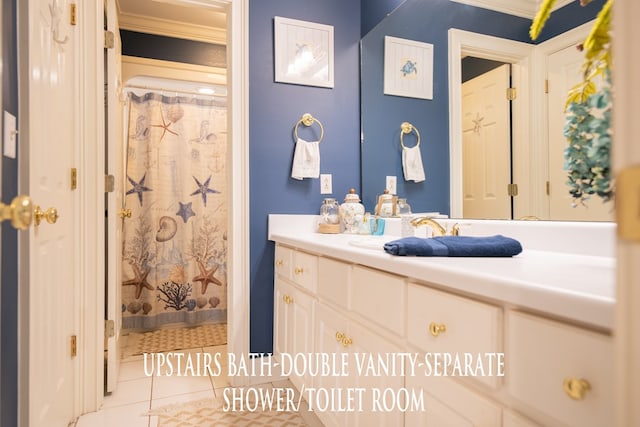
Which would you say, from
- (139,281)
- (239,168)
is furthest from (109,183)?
(139,281)

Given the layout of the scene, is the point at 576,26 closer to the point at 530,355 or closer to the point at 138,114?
the point at 530,355

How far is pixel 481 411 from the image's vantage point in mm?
701

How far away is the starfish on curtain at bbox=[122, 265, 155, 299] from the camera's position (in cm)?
296

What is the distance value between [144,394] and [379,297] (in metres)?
1.59

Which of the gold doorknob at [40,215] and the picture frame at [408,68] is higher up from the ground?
the picture frame at [408,68]

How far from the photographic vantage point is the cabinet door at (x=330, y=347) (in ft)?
4.15

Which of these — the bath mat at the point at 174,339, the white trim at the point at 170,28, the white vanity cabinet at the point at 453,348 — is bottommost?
the bath mat at the point at 174,339

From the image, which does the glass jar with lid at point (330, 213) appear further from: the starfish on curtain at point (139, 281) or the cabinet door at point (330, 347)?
the starfish on curtain at point (139, 281)

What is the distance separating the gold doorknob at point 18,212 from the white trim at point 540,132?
1.42 meters

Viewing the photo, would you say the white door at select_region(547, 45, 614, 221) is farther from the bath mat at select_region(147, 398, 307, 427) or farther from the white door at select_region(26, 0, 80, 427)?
the white door at select_region(26, 0, 80, 427)

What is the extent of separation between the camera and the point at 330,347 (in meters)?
1.36

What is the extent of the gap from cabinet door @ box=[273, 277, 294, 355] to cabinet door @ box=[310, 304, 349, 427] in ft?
1.22

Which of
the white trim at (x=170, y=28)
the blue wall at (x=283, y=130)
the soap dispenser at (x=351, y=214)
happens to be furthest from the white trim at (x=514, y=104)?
the white trim at (x=170, y=28)

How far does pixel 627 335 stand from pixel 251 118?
2018 mm
